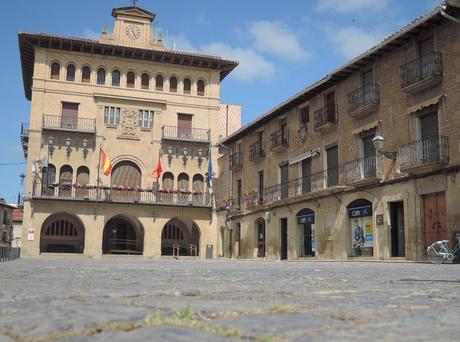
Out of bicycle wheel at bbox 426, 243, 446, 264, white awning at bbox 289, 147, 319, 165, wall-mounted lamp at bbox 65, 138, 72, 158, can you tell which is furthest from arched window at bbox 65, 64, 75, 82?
bicycle wheel at bbox 426, 243, 446, 264

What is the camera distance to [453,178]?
17.5 m

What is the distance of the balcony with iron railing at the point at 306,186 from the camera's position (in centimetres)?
2438

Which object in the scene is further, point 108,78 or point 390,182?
point 108,78

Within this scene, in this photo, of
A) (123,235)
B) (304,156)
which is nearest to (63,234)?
(123,235)

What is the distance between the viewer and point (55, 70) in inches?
1394

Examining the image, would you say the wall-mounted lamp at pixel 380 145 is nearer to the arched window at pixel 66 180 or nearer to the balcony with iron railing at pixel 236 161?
the balcony with iron railing at pixel 236 161

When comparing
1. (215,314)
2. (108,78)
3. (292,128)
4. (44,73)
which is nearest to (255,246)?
(292,128)

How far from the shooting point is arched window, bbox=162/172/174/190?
121 feet

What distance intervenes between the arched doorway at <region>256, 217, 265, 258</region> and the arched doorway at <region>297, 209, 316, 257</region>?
4610 millimetres

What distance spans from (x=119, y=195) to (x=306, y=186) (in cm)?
1382

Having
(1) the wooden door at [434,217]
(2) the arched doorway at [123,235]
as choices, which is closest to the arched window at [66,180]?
(2) the arched doorway at [123,235]

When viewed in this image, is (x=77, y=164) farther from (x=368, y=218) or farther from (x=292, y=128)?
(x=368, y=218)

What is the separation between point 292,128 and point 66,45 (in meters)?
16.5

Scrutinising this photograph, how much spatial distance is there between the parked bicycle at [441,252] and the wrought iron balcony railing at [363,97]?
6948mm
